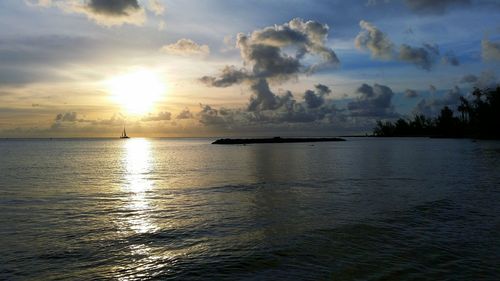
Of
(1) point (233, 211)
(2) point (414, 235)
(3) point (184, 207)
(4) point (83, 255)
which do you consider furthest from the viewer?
(3) point (184, 207)

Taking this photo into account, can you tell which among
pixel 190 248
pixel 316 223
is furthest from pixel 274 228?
pixel 190 248

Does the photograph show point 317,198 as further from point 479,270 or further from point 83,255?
point 83,255

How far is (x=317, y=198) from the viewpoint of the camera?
27469mm

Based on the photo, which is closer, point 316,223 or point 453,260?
point 453,260

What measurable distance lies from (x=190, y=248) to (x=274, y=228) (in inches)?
191

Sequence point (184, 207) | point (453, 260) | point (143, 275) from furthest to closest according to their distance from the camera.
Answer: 1. point (184, 207)
2. point (453, 260)
3. point (143, 275)

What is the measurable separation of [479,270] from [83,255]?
44.7 ft

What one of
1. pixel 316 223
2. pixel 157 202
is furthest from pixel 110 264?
pixel 157 202

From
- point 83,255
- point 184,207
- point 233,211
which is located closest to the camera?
point 83,255

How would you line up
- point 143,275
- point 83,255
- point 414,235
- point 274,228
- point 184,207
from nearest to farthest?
point 143,275 < point 83,255 < point 414,235 < point 274,228 < point 184,207

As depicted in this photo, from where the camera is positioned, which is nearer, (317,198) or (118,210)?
(118,210)

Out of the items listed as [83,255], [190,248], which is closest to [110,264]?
[83,255]

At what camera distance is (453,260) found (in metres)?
13.4

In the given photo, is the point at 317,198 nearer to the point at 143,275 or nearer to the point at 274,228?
the point at 274,228
